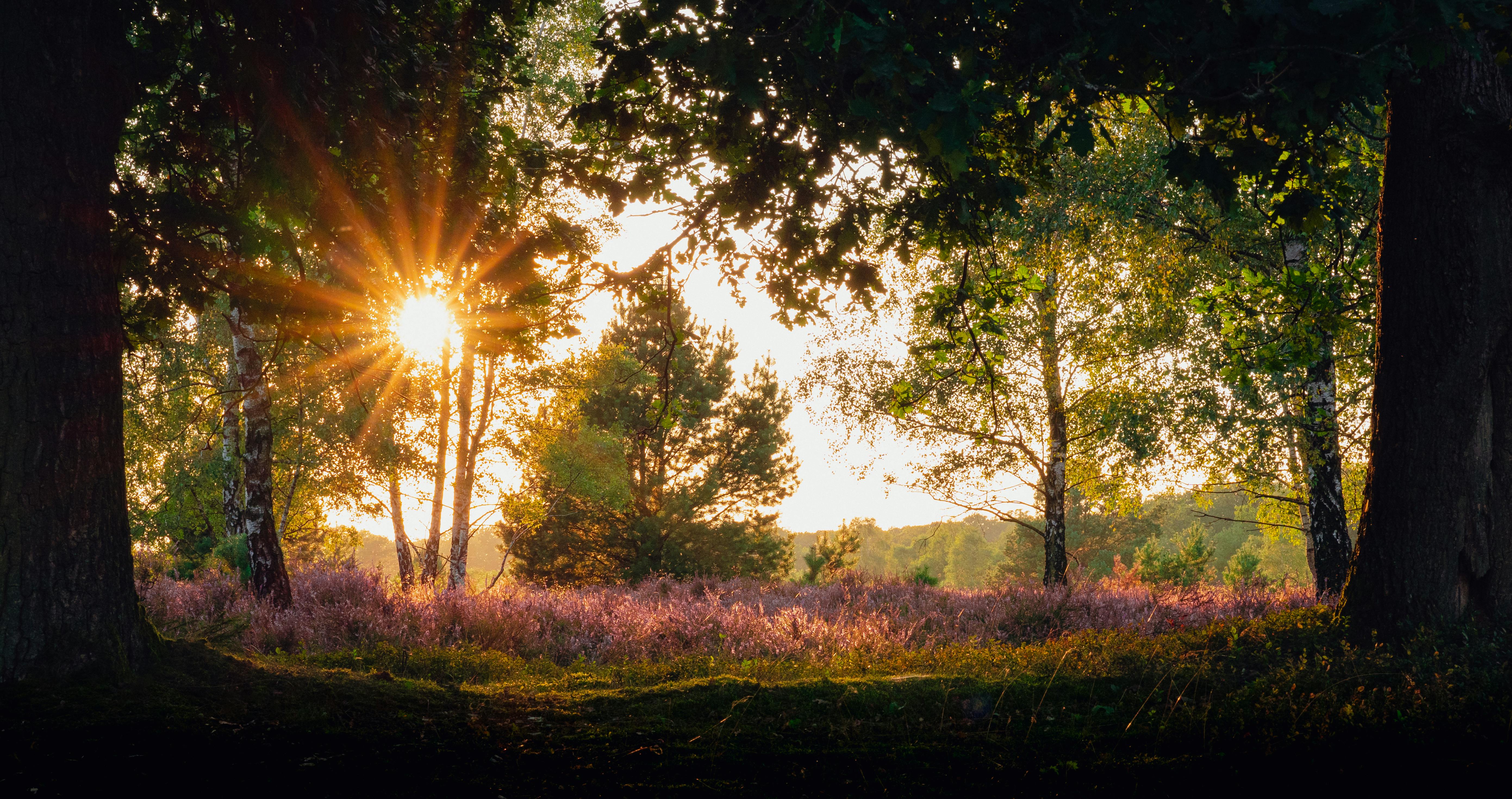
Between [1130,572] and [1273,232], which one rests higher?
[1273,232]

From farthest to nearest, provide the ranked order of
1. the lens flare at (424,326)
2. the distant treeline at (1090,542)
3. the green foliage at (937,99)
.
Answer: the distant treeline at (1090,542), the lens flare at (424,326), the green foliage at (937,99)

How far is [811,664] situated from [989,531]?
197m

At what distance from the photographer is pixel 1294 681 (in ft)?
16.6

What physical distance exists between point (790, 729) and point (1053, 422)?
1341 centimetres

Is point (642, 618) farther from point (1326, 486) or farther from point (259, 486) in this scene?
point (1326, 486)

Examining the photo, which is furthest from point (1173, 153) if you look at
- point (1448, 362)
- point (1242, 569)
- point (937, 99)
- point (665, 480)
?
point (1242, 569)

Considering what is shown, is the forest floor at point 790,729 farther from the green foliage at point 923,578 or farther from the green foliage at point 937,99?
the green foliage at point 923,578

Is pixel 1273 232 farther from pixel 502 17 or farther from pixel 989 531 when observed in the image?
pixel 989 531

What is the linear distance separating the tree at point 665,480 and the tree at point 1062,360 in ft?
22.2

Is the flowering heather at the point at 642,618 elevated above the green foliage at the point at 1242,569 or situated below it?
above

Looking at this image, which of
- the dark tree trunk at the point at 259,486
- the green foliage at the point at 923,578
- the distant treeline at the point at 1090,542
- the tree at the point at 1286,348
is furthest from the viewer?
the distant treeline at the point at 1090,542

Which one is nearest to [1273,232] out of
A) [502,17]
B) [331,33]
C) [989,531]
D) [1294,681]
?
[1294,681]

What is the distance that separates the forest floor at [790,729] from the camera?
123 inches

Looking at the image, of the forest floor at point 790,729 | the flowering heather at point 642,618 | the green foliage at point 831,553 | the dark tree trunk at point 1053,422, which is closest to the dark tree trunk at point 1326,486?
the flowering heather at point 642,618
